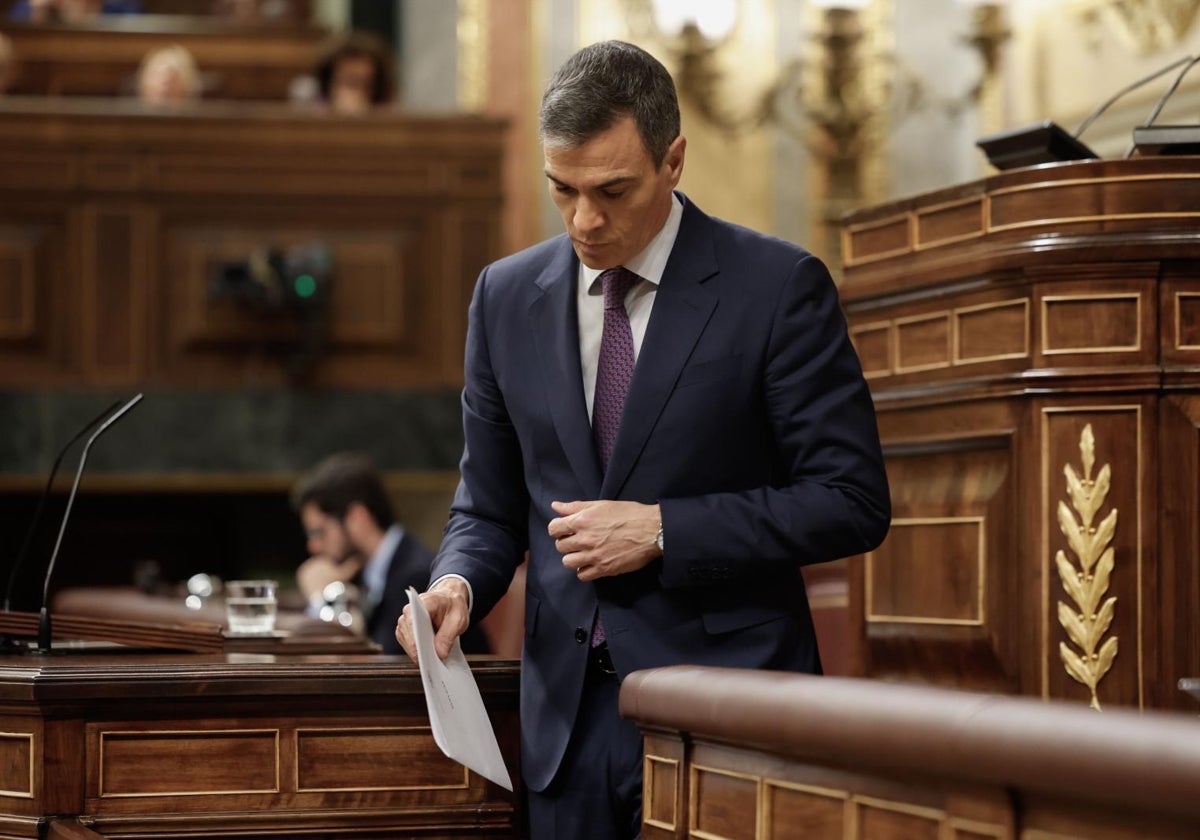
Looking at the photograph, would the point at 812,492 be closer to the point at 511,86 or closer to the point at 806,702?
the point at 806,702

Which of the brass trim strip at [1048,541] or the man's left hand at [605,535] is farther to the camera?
the brass trim strip at [1048,541]

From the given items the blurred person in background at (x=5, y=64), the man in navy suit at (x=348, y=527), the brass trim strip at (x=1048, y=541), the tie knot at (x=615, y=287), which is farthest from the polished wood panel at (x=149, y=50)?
the tie knot at (x=615, y=287)

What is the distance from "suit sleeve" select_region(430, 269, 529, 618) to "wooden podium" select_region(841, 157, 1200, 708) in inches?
45.5

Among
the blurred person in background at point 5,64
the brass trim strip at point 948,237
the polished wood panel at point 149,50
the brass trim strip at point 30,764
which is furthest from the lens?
the polished wood panel at point 149,50

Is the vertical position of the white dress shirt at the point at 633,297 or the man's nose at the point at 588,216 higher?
the man's nose at the point at 588,216

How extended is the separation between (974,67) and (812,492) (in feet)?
22.6

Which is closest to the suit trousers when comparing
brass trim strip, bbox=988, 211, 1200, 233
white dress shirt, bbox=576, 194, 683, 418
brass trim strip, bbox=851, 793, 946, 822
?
white dress shirt, bbox=576, 194, 683, 418

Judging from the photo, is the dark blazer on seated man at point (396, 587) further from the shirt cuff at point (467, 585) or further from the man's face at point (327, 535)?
the shirt cuff at point (467, 585)

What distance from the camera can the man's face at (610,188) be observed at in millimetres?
2189

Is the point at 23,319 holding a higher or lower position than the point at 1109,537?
higher

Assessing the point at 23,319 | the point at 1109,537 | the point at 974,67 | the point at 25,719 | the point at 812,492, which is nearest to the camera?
the point at 812,492

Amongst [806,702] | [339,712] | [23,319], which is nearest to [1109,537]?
[339,712]

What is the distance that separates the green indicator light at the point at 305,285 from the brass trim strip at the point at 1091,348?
17.5 ft

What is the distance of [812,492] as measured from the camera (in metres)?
2.19
